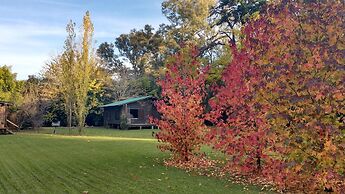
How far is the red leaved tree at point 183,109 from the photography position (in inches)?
504

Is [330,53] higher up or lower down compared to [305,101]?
higher up

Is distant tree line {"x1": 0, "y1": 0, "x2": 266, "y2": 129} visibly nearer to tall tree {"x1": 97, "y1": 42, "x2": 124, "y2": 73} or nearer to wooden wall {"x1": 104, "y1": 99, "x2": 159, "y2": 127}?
wooden wall {"x1": 104, "y1": 99, "x2": 159, "y2": 127}

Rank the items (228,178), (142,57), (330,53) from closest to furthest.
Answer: (330,53)
(228,178)
(142,57)

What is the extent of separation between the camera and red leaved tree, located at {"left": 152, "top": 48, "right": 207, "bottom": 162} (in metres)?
12.8

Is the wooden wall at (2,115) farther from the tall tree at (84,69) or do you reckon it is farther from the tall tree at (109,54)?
the tall tree at (109,54)

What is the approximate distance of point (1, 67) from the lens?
41.5m

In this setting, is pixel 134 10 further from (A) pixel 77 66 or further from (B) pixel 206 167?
(B) pixel 206 167

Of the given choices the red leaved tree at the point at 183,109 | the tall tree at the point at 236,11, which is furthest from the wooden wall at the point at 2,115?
the red leaved tree at the point at 183,109

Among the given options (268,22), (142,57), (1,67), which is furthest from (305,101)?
(142,57)

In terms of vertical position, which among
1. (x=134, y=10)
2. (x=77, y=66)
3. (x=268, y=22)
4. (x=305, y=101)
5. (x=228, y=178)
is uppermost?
(x=134, y=10)

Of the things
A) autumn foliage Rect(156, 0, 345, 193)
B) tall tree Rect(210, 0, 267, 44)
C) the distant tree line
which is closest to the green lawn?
autumn foliage Rect(156, 0, 345, 193)

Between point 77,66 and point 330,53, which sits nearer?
point 330,53

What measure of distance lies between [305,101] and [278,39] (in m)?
0.93

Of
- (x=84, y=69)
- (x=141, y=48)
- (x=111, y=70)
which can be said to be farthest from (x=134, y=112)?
(x=141, y=48)
